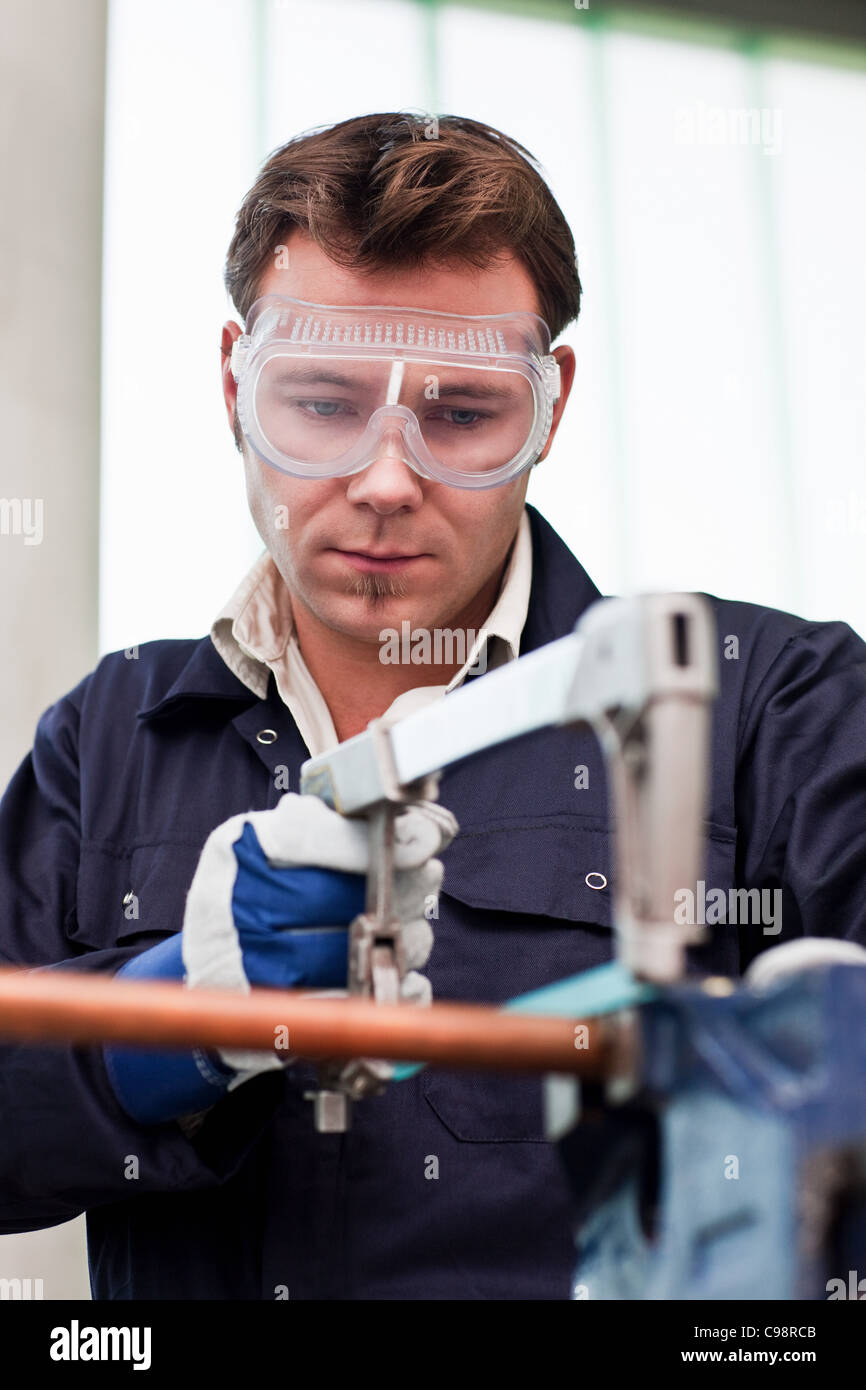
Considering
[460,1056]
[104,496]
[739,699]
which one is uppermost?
[104,496]

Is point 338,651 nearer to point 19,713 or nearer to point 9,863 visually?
point 9,863

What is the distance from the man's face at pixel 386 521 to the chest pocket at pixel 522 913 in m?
0.27

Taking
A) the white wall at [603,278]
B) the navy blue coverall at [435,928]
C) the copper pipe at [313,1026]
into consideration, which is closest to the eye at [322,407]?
the navy blue coverall at [435,928]

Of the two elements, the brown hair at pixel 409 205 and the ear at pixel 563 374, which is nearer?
the brown hair at pixel 409 205

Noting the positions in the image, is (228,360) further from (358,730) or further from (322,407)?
(358,730)

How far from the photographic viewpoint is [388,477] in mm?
1424

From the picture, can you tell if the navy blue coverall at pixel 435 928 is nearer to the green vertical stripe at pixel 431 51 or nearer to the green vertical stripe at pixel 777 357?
the green vertical stripe at pixel 777 357

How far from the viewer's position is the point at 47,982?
2.31 feet

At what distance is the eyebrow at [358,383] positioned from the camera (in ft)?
4.72

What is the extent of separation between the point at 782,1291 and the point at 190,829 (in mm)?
1007

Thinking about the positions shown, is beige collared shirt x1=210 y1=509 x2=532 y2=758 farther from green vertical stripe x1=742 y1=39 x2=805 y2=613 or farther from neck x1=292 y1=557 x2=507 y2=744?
green vertical stripe x1=742 y1=39 x2=805 y2=613

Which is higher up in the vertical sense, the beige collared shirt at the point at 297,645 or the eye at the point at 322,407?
the eye at the point at 322,407

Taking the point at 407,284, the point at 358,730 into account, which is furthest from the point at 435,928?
the point at 407,284

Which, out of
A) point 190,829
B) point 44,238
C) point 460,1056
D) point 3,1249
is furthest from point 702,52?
point 460,1056
